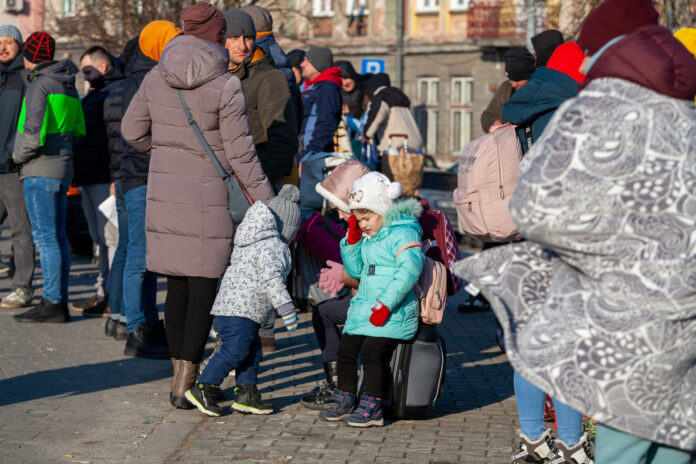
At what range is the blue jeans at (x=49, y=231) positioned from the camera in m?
9.74

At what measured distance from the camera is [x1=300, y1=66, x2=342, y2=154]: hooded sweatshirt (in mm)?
10266

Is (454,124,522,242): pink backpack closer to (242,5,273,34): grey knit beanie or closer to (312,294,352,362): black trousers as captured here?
(312,294,352,362): black trousers

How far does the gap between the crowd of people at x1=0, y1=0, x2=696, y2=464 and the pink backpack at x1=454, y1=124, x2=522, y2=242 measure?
0.49 ft

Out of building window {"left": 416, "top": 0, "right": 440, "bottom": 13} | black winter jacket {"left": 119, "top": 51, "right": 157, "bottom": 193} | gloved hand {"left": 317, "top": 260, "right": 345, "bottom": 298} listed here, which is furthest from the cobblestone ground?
building window {"left": 416, "top": 0, "right": 440, "bottom": 13}

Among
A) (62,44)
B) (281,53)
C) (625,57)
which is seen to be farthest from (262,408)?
(62,44)

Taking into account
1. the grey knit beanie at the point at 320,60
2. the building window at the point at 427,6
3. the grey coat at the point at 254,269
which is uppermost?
the building window at the point at 427,6

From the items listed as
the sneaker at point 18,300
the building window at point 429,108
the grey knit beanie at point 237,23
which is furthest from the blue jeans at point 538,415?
the building window at point 429,108

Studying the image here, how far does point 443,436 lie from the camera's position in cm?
625

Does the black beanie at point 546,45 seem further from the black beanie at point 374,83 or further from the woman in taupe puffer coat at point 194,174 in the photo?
the black beanie at point 374,83

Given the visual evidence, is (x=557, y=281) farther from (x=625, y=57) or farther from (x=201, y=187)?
(x=201, y=187)

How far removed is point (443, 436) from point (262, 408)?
1035 millimetres

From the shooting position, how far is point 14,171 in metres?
10.3

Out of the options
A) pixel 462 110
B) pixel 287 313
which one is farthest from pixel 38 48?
pixel 462 110

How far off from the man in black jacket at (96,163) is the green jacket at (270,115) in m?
2.74
